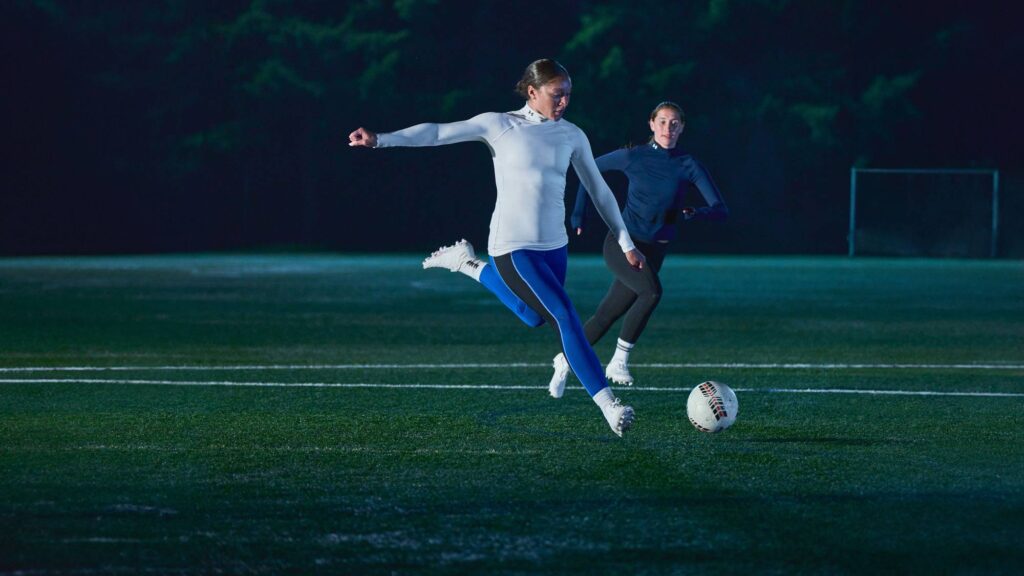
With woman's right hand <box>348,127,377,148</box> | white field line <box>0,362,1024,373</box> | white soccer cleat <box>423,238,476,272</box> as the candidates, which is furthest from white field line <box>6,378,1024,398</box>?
woman's right hand <box>348,127,377,148</box>

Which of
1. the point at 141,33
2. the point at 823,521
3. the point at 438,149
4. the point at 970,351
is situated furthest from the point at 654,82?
the point at 823,521

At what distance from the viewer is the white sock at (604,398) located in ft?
25.6

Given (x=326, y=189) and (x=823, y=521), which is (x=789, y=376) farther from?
(x=326, y=189)

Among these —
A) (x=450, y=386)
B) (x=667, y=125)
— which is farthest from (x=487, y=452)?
(x=667, y=125)

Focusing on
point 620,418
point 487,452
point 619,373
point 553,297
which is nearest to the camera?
point 487,452

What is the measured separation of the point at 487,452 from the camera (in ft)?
24.4

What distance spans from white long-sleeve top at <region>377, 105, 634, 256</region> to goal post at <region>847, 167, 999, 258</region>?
96.1 ft

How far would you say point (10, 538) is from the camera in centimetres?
544

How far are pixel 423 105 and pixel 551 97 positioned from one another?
31.1 metres

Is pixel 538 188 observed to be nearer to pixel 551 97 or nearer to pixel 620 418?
pixel 551 97

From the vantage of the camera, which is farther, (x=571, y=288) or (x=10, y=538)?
(x=571, y=288)

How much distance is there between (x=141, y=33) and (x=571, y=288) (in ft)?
68.2

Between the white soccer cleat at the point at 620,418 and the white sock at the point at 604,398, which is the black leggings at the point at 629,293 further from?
the white soccer cleat at the point at 620,418

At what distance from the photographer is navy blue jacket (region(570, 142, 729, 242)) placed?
34.7 feet
